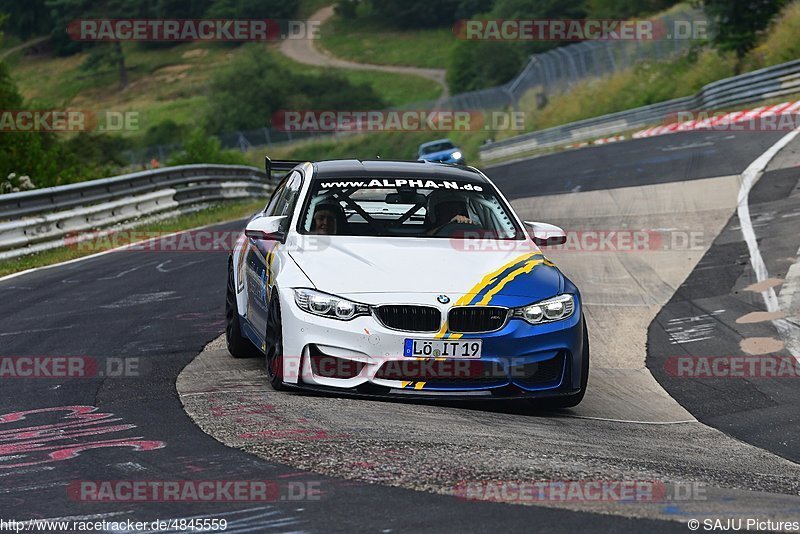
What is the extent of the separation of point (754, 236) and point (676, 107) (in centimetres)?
2376

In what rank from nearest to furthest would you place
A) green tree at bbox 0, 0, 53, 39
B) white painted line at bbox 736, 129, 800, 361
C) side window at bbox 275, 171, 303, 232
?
side window at bbox 275, 171, 303, 232
white painted line at bbox 736, 129, 800, 361
green tree at bbox 0, 0, 53, 39

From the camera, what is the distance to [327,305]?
24.5 feet

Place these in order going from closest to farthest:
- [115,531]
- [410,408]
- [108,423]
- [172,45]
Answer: [115,531] < [108,423] < [410,408] < [172,45]

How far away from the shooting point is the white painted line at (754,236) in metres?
10.5

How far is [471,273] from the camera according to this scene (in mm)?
7758

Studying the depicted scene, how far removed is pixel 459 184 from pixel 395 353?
7.13 feet

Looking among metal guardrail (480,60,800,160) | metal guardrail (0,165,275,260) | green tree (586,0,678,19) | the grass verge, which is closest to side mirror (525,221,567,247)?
the grass verge

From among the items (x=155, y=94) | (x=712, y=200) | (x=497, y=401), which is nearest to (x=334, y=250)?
(x=497, y=401)

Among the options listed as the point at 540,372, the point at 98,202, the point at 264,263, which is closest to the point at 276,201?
the point at 264,263

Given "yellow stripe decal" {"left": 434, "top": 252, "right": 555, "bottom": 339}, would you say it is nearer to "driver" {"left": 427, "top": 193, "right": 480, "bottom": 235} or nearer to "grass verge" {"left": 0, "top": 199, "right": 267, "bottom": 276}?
"driver" {"left": 427, "top": 193, "right": 480, "bottom": 235}

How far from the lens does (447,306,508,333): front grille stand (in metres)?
7.39

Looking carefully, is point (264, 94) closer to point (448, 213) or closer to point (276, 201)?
point (276, 201)

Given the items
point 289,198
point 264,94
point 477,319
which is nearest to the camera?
point 477,319

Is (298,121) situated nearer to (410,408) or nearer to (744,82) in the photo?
(744,82)
